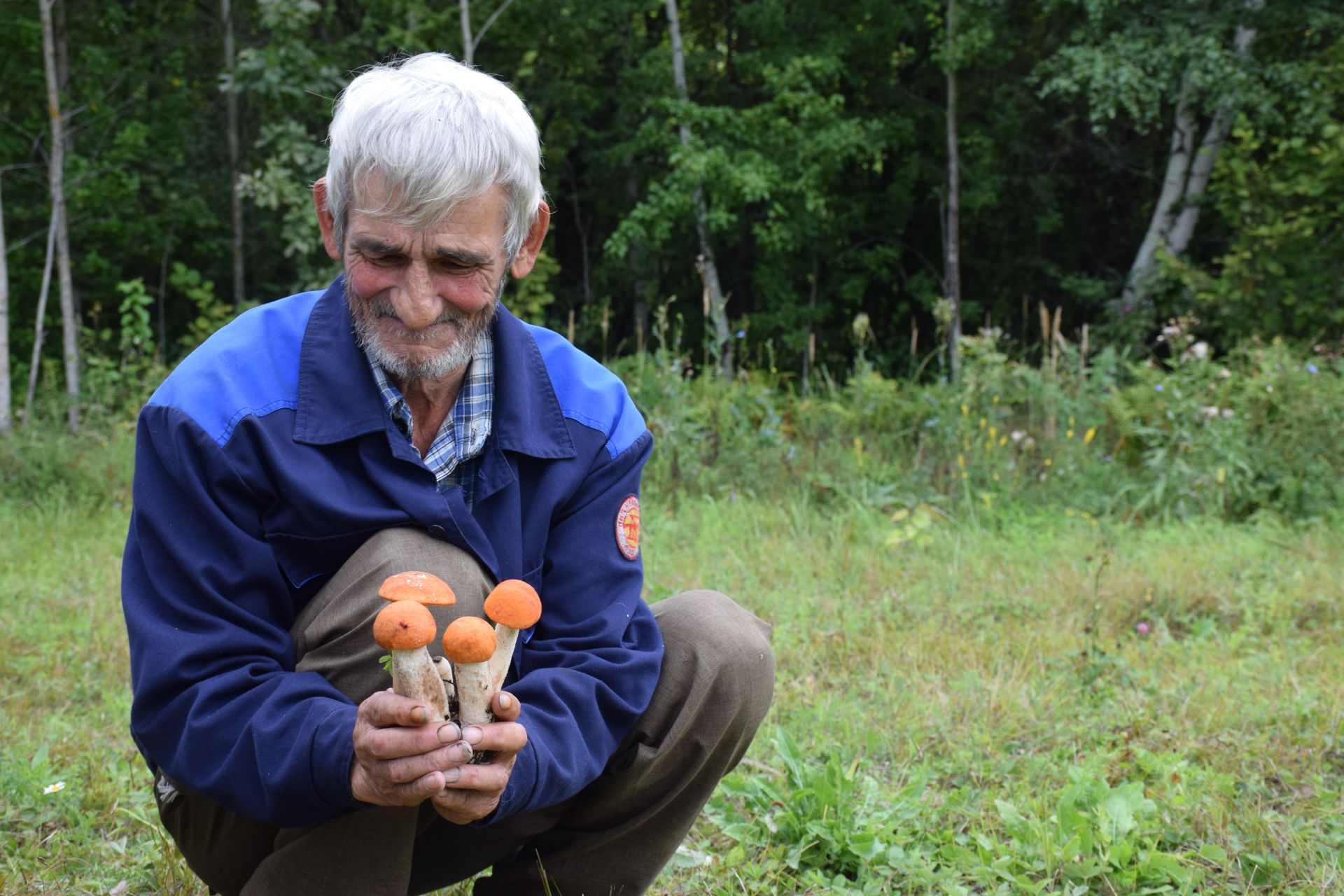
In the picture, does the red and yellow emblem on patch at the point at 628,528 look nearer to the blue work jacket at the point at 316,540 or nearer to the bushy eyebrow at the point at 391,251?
the blue work jacket at the point at 316,540

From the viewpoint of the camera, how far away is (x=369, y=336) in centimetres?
182

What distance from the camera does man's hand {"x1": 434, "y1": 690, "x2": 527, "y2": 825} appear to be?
1.43 meters

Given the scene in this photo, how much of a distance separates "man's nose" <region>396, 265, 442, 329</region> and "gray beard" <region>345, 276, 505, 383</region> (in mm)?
25

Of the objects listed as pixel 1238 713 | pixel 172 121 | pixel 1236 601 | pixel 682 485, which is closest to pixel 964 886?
pixel 1238 713

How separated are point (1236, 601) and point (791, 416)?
301cm

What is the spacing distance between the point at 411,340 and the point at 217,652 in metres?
0.57

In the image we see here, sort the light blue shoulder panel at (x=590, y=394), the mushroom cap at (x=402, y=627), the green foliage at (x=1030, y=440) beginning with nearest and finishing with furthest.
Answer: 1. the mushroom cap at (x=402, y=627)
2. the light blue shoulder panel at (x=590, y=394)
3. the green foliage at (x=1030, y=440)

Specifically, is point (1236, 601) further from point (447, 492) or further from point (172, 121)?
point (172, 121)

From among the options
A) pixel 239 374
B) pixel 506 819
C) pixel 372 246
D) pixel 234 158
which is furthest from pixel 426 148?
pixel 234 158

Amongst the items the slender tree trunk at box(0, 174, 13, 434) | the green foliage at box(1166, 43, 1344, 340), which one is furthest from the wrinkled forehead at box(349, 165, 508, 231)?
the green foliage at box(1166, 43, 1344, 340)

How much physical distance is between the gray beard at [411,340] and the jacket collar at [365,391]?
0.07 ft

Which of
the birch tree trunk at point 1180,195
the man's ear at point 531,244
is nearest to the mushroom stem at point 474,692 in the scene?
the man's ear at point 531,244

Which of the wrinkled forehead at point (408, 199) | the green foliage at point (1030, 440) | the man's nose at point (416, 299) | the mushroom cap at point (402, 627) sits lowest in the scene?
the green foliage at point (1030, 440)

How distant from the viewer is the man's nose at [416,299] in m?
1.78
